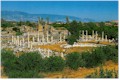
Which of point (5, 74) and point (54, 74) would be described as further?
point (54, 74)

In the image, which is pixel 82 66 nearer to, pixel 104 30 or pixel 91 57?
pixel 91 57

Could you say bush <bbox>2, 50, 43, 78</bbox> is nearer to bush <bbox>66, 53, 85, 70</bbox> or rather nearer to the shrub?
the shrub

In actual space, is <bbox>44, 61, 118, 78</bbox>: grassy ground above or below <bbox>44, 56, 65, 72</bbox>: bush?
below

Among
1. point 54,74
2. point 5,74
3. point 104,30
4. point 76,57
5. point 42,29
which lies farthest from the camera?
point 42,29

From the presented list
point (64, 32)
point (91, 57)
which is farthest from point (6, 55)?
point (64, 32)

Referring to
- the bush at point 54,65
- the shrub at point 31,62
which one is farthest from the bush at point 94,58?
the shrub at point 31,62

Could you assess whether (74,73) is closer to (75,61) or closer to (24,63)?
(75,61)

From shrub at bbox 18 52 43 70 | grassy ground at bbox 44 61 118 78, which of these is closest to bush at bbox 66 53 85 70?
grassy ground at bbox 44 61 118 78

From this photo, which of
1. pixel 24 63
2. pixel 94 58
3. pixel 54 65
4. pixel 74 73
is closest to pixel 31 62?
pixel 24 63
